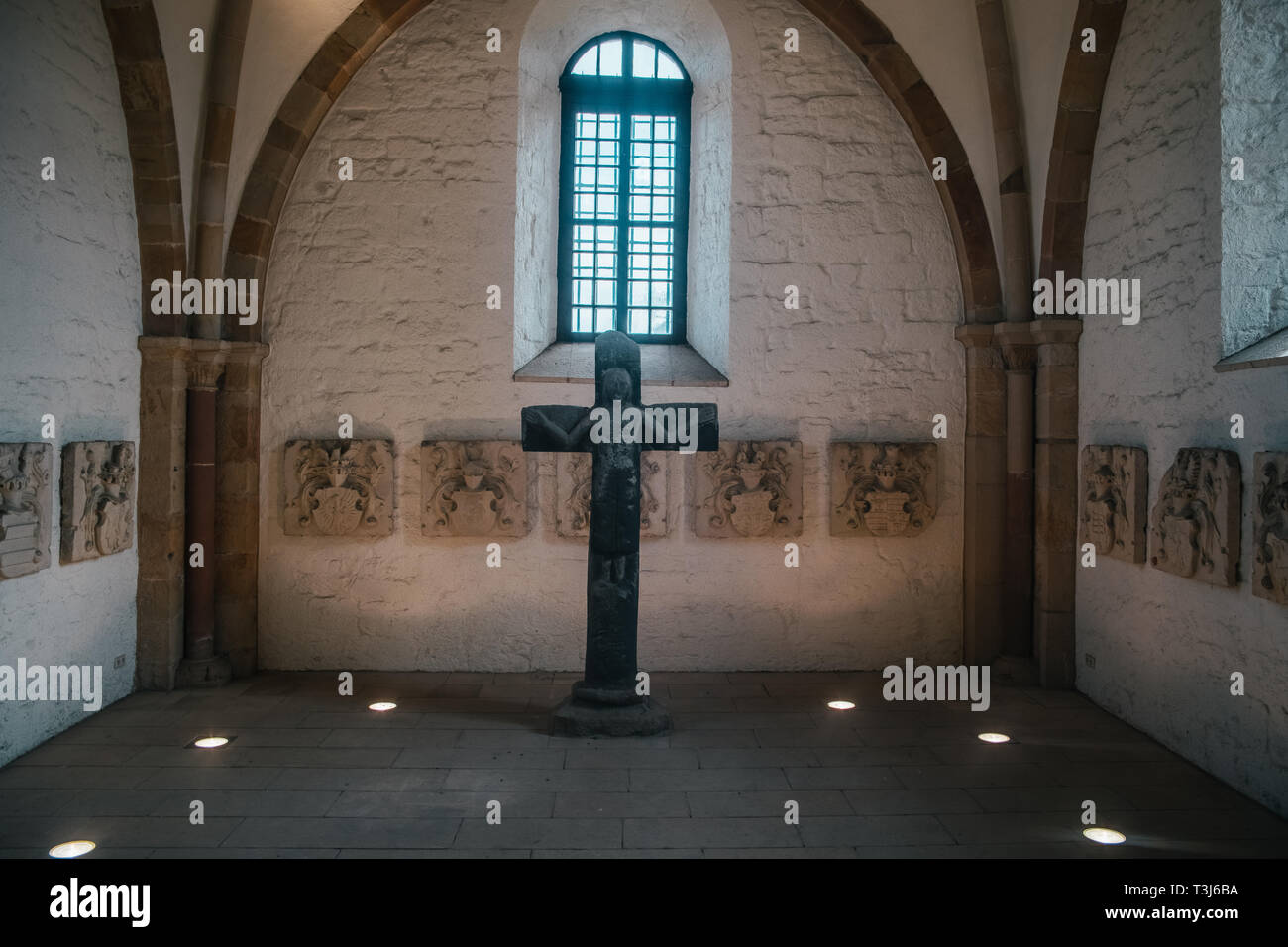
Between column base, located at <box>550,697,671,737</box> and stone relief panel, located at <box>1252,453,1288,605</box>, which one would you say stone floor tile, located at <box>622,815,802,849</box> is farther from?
stone relief panel, located at <box>1252,453,1288,605</box>

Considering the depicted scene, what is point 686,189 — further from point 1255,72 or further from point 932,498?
point 1255,72

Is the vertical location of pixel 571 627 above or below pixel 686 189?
below

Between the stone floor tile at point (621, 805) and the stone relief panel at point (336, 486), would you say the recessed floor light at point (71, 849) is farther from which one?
the stone relief panel at point (336, 486)

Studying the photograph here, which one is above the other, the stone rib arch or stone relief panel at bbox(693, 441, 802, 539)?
the stone rib arch

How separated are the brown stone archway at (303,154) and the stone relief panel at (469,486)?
122cm

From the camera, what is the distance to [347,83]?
23.0 ft

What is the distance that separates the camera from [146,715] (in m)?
5.80

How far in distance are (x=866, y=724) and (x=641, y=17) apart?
5534mm

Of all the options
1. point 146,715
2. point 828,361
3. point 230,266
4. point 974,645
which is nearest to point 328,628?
point 146,715

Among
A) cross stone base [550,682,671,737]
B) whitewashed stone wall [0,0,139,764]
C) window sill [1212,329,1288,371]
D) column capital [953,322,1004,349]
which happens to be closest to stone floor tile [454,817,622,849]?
cross stone base [550,682,671,737]

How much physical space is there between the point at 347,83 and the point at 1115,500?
234 inches

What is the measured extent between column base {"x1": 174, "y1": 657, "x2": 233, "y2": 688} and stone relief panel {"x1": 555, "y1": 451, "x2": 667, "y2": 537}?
2481mm

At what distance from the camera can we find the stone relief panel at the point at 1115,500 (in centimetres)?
574

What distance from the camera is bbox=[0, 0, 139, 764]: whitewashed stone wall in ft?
16.6
